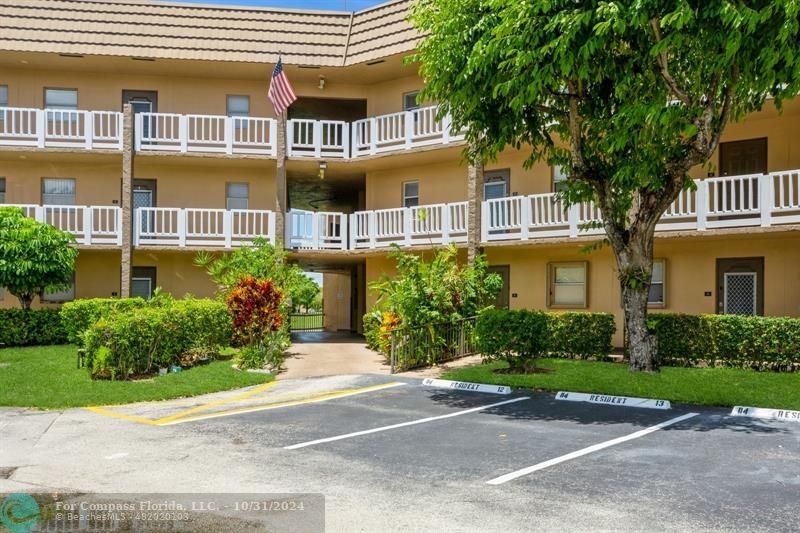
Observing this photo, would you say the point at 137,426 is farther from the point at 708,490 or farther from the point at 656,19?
the point at 656,19

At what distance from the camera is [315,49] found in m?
24.2

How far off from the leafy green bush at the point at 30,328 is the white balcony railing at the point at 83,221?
297 cm

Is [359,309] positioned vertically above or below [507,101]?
below

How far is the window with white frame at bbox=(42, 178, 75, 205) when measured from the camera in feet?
80.2

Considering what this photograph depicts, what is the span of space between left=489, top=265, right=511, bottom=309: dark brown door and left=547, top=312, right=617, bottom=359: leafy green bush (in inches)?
181

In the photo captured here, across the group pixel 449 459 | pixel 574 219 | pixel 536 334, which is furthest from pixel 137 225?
pixel 449 459

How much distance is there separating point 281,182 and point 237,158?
5.48ft

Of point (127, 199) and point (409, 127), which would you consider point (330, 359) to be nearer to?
point (409, 127)

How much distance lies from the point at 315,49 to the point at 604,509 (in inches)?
820

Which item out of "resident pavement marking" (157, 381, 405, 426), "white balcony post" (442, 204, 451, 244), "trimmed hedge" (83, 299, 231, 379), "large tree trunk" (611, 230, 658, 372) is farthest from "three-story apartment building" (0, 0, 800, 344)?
"resident pavement marking" (157, 381, 405, 426)

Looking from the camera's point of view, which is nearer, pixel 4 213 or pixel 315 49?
pixel 4 213

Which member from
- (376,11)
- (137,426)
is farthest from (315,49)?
(137,426)

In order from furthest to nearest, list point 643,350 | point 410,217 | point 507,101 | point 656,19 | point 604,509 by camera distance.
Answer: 1. point 410,217
2. point 643,350
3. point 507,101
4. point 656,19
5. point 604,509

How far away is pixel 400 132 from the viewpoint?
22922 mm
